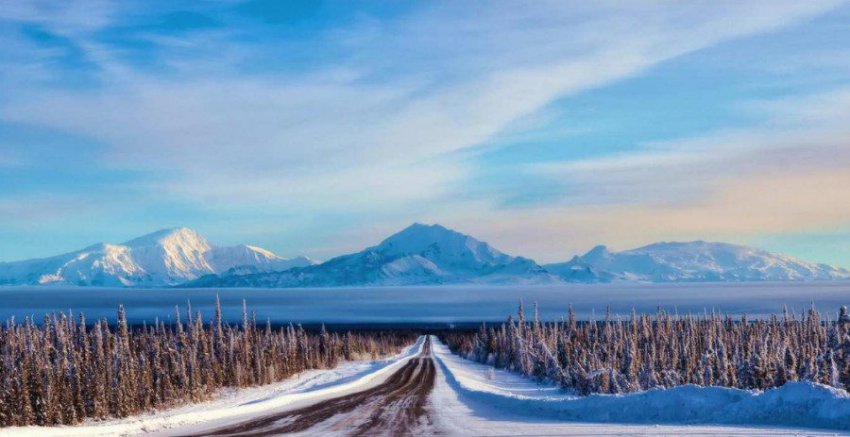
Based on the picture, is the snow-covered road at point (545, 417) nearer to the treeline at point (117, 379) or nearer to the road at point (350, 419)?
the road at point (350, 419)

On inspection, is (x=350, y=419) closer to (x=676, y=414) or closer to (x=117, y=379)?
(x=676, y=414)

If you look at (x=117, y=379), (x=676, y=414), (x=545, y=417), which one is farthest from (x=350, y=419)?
A: (x=117, y=379)

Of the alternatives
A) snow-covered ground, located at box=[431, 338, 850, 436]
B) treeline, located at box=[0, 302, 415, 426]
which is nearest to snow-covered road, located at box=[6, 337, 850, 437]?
snow-covered ground, located at box=[431, 338, 850, 436]

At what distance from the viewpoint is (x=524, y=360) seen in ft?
297

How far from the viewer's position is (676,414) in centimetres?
2661

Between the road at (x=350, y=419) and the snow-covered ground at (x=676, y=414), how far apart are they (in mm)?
1499

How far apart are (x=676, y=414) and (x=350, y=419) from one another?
39.1 ft

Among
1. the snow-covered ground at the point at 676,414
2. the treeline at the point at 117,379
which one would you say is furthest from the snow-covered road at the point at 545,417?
the treeline at the point at 117,379

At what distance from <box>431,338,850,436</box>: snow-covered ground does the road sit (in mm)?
1499

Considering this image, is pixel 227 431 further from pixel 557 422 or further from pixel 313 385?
pixel 313 385

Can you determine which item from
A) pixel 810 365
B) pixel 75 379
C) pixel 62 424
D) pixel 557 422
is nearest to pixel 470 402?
pixel 557 422

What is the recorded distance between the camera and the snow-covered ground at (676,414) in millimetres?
23031

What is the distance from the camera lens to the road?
26828mm

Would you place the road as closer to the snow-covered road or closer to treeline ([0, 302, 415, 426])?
the snow-covered road
